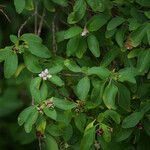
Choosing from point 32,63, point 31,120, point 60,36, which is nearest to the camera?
point 31,120

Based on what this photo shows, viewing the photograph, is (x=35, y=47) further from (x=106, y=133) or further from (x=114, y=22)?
(x=106, y=133)

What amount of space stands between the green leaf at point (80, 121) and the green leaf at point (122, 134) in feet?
0.65

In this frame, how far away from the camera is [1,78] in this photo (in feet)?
11.4

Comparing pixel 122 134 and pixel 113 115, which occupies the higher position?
pixel 113 115

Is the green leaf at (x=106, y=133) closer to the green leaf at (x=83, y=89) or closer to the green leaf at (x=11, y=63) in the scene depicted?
the green leaf at (x=83, y=89)

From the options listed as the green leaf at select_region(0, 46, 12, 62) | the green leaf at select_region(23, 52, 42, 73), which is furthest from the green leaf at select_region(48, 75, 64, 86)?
the green leaf at select_region(0, 46, 12, 62)

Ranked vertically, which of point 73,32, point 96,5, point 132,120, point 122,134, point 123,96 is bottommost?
point 122,134

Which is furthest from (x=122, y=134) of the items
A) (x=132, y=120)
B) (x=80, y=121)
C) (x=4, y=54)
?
(x=4, y=54)

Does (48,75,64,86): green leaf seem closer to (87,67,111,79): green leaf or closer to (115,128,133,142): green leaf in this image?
(87,67,111,79): green leaf

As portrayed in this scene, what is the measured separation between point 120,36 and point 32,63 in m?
0.45

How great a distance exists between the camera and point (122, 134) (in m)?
2.37

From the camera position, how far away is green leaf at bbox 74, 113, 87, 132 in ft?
7.47

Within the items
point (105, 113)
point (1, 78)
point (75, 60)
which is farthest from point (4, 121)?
point (105, 113)

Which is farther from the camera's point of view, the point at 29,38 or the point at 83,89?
the point at 29,38
